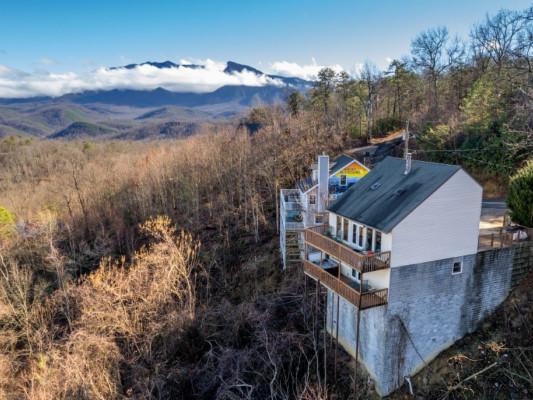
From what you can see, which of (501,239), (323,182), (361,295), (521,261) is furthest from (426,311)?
(323,182)

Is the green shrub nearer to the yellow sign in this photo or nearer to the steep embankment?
the steep embankment

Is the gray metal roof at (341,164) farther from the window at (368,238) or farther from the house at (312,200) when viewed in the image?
the window at (368,238)

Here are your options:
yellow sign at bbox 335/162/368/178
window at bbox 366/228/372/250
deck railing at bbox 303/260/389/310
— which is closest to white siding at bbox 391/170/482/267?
deck railing at bbox 303/260/389/310

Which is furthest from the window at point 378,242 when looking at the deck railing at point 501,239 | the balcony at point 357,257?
the deck railing at point 501,239

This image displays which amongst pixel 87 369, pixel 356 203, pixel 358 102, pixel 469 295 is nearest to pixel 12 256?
pixel 87 369

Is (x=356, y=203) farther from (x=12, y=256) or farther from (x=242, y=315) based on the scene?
(x=12, y=256)

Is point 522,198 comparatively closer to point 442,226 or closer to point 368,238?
point 442,226
